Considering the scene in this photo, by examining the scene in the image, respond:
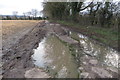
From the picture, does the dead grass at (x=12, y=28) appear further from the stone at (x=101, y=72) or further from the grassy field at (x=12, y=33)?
the stone at (x=101, y=72)

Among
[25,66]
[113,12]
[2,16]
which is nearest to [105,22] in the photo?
[113,12]

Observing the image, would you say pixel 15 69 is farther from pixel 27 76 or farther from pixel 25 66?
pixel 27 76

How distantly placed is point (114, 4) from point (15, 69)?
381 inches

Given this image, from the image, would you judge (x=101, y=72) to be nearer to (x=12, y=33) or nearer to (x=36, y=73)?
(x=36, y=73)

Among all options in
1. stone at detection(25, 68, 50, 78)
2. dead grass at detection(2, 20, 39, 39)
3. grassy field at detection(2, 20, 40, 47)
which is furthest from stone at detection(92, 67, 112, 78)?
dead grass at detection(2, 20, 39, 39)

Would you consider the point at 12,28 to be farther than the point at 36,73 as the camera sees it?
Yes

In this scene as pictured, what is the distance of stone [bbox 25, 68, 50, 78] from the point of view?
3.35 meters

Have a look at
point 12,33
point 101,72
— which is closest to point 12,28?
point 12,33

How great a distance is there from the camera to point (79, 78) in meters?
3.21

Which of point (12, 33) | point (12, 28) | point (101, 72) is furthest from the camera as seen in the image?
point (12, 28)

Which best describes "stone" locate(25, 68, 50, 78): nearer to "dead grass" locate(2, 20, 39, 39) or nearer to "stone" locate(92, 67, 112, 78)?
"stone" locate(92, 67, 112, 78)

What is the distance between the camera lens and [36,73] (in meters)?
3.52

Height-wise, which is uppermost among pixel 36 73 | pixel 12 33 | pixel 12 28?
pixel 12 28

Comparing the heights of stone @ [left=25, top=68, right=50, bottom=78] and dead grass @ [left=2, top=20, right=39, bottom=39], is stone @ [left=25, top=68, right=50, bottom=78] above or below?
below
